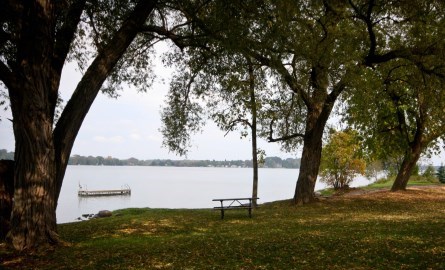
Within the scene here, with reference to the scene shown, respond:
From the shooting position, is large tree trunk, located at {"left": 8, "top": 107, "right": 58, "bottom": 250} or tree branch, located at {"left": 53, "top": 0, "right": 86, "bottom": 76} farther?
tree branch, located at {"left": 53, "top": 0, "right": 86, "bottom": 76}

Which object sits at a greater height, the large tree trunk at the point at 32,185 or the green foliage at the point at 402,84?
the green foliage at the point at 402,84

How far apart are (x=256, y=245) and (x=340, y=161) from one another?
31.2 meters

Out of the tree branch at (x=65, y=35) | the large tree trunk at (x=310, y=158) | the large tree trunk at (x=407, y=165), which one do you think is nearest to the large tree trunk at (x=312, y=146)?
the large tree trunk at (x=310, y=158)

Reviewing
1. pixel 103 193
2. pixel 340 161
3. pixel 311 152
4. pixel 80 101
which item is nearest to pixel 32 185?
pixel 80 101

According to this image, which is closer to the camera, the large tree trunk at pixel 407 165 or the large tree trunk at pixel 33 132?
the large tree trunk at pixel 33 132

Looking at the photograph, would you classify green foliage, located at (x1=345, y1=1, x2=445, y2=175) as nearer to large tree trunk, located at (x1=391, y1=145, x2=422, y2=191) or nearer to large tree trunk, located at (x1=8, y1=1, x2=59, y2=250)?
large tree trunk, located at (x1=391, y1=145, x2=422, y2=191)

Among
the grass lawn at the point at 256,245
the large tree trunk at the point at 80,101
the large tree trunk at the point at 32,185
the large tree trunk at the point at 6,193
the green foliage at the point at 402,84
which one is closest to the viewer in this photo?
the grass lawn at the point at 256,245

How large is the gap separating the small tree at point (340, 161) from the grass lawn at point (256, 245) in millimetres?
23247

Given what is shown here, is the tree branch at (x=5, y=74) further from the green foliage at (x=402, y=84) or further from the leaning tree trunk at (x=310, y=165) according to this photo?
the leaning tree trunk at (x=310, y=165)

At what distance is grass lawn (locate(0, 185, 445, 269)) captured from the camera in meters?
8.30

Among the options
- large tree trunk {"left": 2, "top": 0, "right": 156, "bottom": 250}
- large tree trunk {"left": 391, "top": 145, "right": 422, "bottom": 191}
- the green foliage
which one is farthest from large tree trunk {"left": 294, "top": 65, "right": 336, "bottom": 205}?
large tree trunk {"left": 2, "top": 0, "right": 156, "bottom": 250}

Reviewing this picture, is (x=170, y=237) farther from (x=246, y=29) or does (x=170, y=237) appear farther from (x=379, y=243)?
(x=246, y=29)

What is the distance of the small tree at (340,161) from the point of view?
38.6 metres

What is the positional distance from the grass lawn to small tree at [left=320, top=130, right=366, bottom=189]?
23247 millimetres
